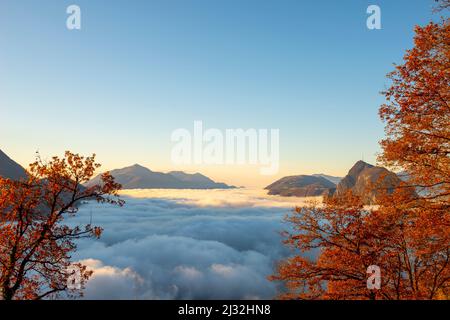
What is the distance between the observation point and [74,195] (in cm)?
1441

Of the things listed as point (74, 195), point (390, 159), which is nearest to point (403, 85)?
point (390, 159)

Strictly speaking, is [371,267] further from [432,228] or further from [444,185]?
[444,185]

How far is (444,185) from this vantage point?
48.6ft

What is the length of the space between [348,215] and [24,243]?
62.8ft

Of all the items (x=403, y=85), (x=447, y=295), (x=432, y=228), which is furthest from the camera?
(x=447, y=295)
